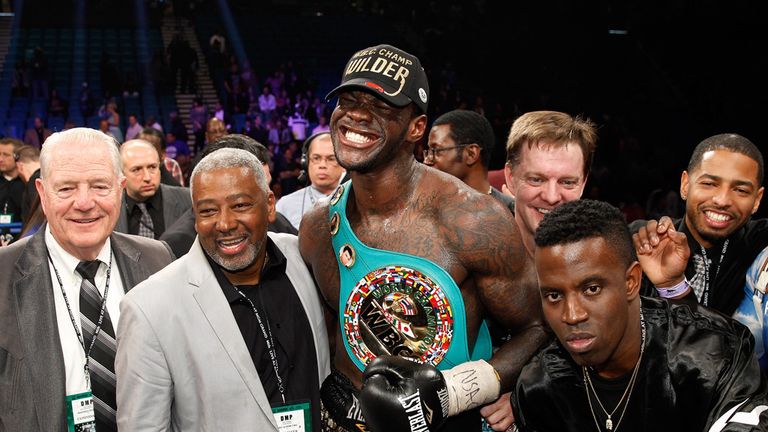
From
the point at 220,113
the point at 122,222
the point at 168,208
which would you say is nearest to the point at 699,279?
the point at 122,222

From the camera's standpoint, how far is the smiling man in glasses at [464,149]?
13.0 feet

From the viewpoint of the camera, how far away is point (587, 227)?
6.43ft

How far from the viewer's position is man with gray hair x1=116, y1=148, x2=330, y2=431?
203cm

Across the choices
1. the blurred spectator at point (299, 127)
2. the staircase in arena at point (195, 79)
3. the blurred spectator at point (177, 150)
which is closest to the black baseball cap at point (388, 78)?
the blurred spectator at point (177, 150)

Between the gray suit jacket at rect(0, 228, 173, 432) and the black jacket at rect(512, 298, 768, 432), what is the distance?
135 centimetres

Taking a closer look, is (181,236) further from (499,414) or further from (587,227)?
(587,227)

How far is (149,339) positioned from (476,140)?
2.35 metres

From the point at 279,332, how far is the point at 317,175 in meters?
2.67

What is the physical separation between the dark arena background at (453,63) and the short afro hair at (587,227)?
6247 mm

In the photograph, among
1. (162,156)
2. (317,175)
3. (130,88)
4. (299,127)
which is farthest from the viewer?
(130,88)

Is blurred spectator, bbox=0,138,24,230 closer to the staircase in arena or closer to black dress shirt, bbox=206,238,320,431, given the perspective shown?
black dress shirt, bbox=206,238,320,431

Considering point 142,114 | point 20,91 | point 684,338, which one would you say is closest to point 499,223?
point 684,338

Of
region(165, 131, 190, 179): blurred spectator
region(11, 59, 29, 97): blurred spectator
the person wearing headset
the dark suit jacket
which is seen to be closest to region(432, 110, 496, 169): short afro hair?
the person wearing headset

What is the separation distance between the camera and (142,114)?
15062mm
